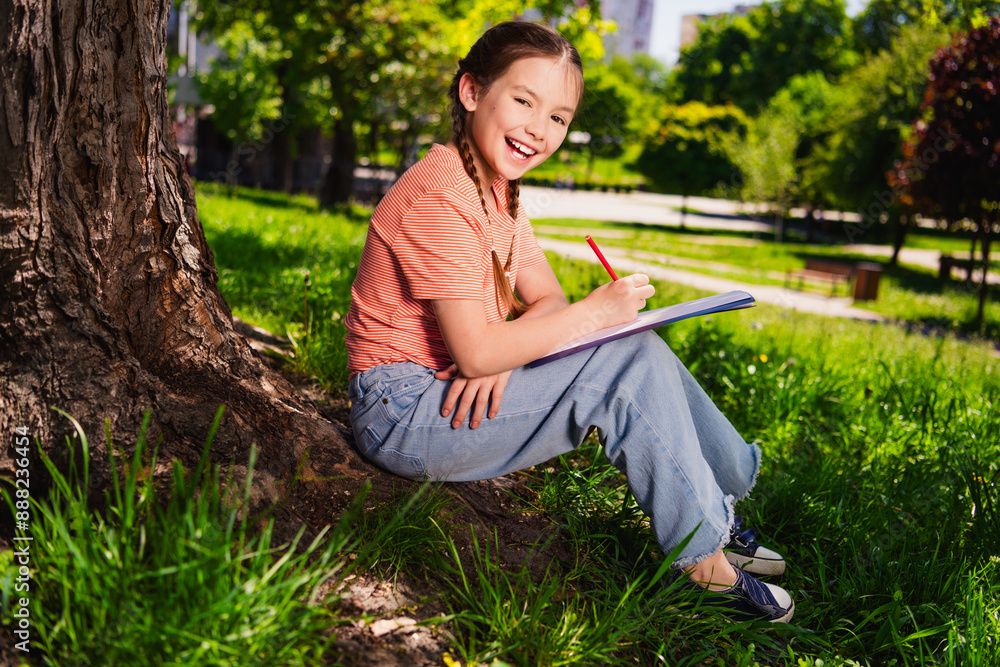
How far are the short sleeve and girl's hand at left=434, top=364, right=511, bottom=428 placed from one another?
0.22 metres

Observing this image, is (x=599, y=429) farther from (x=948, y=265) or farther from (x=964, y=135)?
(x=948, y=265)

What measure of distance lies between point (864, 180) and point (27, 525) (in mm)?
24449

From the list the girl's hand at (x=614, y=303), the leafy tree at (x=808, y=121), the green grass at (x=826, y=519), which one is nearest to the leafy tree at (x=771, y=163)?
the leafy tree at (x=808, y=121)

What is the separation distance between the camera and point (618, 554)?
2.28 meters

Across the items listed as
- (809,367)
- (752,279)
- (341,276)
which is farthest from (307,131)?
(809,367)

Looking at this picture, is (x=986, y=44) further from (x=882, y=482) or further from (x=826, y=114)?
(x=826, y=114)

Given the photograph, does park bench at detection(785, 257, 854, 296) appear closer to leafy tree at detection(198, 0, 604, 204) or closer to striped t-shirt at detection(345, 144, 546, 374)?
leafy tree at detection(198, 0, 604, 204)

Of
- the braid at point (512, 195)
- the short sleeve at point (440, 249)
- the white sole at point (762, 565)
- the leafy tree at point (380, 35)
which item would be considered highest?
the leafy tree at point (380, 35)

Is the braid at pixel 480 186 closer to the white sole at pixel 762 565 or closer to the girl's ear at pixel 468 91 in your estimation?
the girl's ear at pixel 468 91

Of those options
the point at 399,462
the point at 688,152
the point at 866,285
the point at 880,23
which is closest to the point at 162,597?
the point at 399,462

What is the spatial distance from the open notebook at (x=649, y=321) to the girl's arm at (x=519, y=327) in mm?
26

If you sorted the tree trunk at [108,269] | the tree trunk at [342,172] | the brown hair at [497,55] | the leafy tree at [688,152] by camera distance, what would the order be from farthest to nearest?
the leafy tree at [688,152]
the tree trunk at [342,172]
the brown hair at [497,55]
the tree trunk at [108,269]

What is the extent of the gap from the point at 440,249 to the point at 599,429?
0.62m

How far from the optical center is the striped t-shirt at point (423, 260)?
6.43 ft
